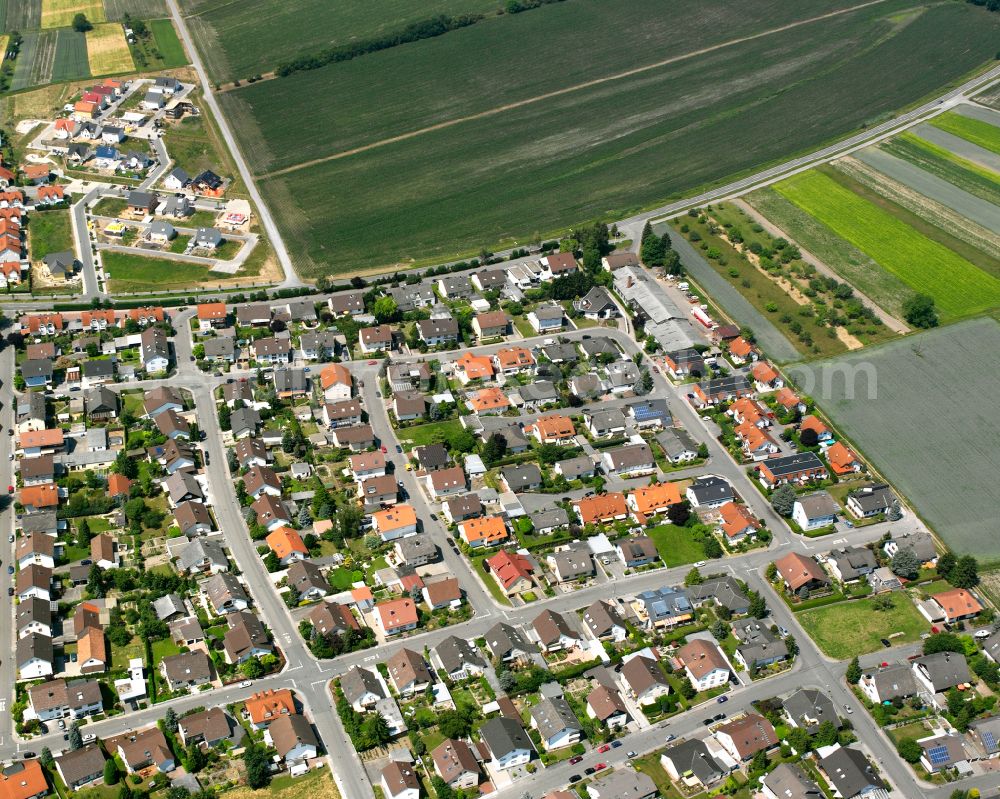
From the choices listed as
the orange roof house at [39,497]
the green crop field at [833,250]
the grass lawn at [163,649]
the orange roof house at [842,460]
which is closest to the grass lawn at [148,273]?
the orange roof house at [39,497]

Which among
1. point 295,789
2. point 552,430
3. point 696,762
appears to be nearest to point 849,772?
point 696,762

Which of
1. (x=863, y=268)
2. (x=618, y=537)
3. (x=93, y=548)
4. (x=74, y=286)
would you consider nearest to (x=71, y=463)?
(x=93, y=548)

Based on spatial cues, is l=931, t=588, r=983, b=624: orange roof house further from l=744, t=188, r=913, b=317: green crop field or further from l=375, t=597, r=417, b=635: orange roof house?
l=744, t=188, r=913, b=317: green crop field

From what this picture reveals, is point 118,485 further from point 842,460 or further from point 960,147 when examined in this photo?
point 960,147

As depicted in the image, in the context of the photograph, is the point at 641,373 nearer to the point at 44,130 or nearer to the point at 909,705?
the point at 909,705

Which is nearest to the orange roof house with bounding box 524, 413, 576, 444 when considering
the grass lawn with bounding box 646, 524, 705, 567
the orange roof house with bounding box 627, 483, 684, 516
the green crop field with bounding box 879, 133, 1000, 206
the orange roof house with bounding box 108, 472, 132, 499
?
the orange roof house with bounding box 627, 483, 684, 516

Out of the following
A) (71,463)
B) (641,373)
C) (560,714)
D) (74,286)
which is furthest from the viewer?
(74,286)

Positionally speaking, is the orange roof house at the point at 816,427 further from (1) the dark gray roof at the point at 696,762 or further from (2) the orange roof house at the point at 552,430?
(1) the dark gray roof at the point at 696,762
